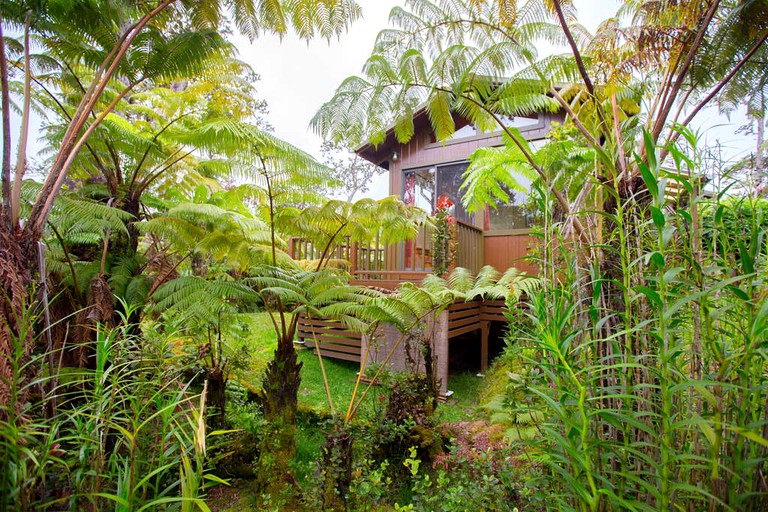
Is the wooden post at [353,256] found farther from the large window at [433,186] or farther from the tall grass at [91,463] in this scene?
Answer: the tall grass at [91,463]

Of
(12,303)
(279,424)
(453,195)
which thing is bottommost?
(279,424)

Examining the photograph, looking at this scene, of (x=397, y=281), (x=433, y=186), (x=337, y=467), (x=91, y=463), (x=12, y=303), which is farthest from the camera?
(x=433, y=186)

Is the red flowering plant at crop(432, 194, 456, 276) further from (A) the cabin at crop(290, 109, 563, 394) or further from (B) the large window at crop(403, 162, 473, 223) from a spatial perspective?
(B) the large window at crop(403, 162, 473, 223)

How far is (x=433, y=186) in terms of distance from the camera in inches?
310

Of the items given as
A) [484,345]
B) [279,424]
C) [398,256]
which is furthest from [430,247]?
[279,424]

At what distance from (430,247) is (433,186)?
2.39 metres

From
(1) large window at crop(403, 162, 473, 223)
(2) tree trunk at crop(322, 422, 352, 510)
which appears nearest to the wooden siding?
(1) large window at crop(403, 162, 473, 223)

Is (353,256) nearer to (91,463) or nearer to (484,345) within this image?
(484,345)

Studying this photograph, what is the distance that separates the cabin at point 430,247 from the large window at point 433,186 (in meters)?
0.02

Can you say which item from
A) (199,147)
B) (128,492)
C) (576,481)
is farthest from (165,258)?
(576,481)

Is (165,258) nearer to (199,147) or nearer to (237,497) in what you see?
(199,147)

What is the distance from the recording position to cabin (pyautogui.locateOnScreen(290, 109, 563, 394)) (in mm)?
4508

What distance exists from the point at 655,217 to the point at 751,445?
0.53m

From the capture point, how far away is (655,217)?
761 mm
